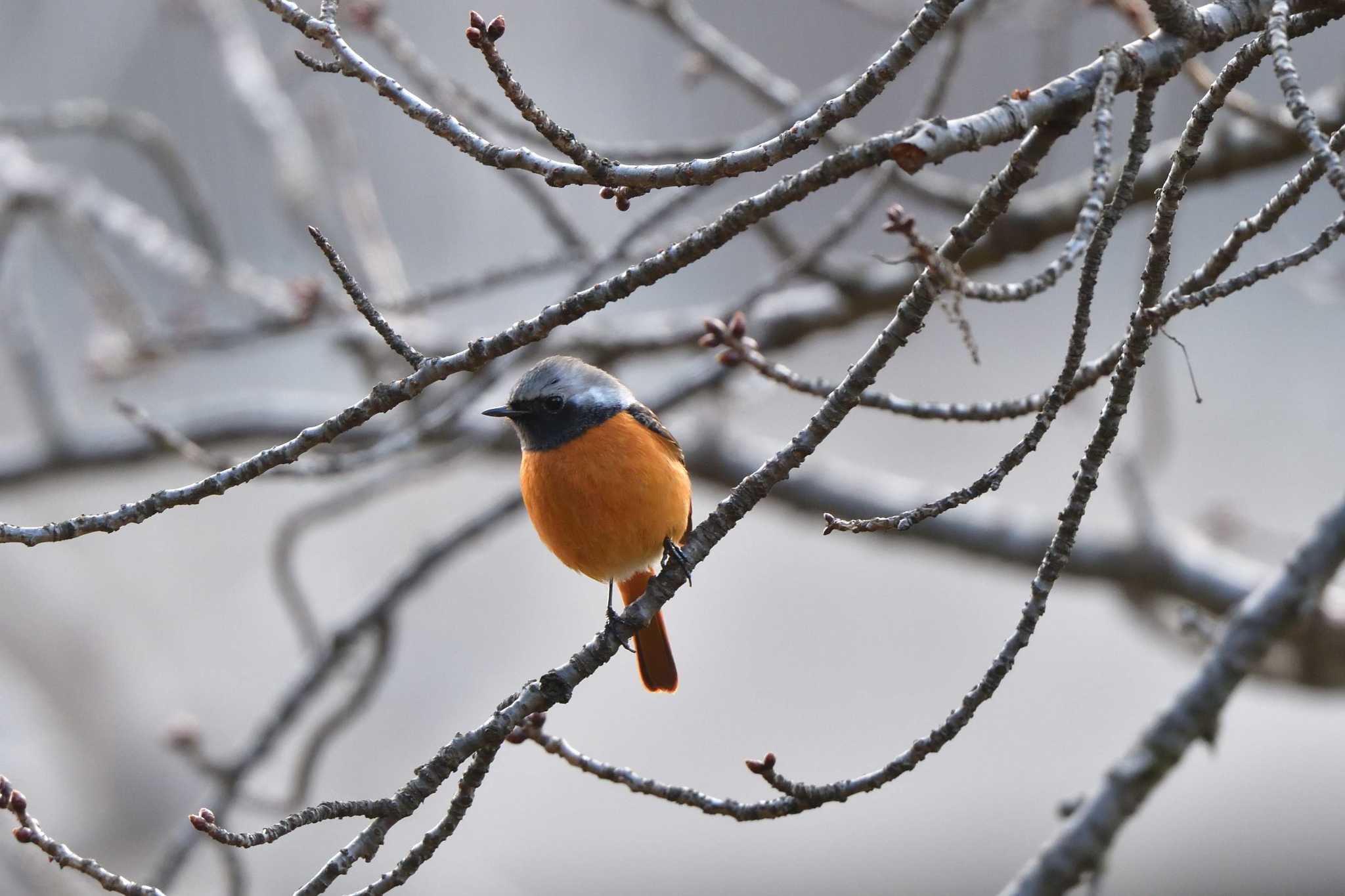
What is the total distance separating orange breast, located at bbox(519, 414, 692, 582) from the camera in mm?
2545

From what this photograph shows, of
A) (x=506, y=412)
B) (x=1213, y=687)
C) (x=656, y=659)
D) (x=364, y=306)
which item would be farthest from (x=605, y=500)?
(x=1213, y=687)

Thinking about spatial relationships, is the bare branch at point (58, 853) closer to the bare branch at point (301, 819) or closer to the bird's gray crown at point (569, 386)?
the bare branch at point (301, 819)

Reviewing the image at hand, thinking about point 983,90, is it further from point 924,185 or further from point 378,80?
point 378,80

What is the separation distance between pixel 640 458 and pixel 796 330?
170cm

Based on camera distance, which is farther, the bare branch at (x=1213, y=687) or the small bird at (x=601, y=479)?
the bare branch at (x=1213, y=687)

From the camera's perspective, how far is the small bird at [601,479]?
2551mm

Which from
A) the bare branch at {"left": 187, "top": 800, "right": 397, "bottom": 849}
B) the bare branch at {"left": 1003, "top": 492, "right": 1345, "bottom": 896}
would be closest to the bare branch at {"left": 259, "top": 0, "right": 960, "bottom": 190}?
the bare branch at {"left": 187, "top": 800, "right": 397, "bottom": 849}

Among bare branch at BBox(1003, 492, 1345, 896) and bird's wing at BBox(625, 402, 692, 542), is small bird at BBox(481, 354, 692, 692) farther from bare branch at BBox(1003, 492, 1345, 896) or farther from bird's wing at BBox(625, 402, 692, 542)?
bare branch at BBox(1003, 492, 1345, 896)

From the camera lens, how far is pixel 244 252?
26.5ft

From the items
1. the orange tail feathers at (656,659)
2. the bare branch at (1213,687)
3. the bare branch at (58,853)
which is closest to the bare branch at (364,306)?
the bare branch at (58,853)

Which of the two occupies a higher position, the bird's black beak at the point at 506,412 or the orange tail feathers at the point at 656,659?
the bird's black beak at the point at 506,412

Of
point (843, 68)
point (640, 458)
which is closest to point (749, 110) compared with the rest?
point (843, 68)

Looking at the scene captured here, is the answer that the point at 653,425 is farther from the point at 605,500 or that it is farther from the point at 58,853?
the point at 58,853

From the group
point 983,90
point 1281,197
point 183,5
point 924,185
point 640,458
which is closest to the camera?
point 1281,197
